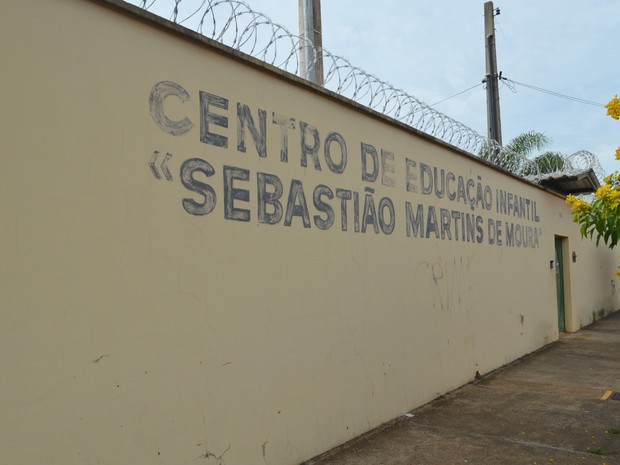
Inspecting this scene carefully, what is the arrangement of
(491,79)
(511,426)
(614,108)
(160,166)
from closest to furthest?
(160,166)
(614,108)
(511,426)
(491,79)

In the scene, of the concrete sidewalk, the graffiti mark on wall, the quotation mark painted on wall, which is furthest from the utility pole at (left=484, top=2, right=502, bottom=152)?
the quotation mark painted on wall

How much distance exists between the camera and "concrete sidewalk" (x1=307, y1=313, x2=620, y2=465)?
424 cm

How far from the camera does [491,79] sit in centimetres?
1295

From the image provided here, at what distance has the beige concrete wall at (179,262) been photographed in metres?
2.61

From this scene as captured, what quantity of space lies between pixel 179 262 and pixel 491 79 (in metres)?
11.6

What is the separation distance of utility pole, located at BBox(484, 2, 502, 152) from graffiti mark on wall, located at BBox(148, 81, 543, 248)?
591cm

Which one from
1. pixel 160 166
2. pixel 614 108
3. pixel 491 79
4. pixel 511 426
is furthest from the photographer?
pixel 491 79

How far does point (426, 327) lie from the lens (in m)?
5.96

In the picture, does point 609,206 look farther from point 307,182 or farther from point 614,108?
point 307,182

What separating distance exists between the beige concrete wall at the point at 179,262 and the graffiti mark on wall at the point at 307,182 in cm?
2

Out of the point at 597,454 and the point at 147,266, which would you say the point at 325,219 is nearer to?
the point at 147,266

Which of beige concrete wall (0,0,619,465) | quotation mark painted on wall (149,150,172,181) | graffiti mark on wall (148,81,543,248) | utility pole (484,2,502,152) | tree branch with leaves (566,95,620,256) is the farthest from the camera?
utility pole (484,2,502,152)

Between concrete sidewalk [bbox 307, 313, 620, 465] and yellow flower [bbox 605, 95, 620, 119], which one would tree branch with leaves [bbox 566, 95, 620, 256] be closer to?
yellow flower [bbox 605, 95, 620, 119]

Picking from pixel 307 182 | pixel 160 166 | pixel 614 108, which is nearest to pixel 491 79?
pixel 614 108
